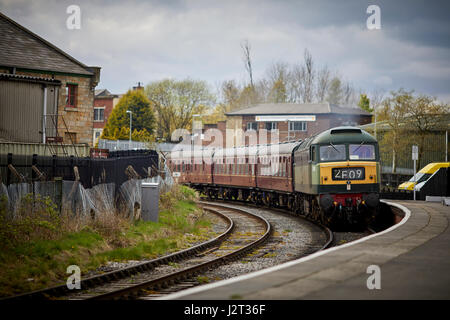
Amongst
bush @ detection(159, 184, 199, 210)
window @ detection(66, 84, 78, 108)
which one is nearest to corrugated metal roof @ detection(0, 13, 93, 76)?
window @ detection(66, 84, 78, 108)

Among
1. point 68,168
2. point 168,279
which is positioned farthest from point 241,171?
point 168,279

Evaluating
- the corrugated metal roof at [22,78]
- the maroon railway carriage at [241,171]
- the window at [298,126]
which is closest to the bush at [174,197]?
the maroon railway carriage at [241,171]

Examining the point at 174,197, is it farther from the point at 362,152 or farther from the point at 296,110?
the point at 296,110

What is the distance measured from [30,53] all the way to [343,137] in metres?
19.3

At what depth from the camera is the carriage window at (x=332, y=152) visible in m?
19.1

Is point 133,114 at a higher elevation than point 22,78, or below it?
higher

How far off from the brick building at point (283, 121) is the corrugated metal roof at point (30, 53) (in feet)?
127

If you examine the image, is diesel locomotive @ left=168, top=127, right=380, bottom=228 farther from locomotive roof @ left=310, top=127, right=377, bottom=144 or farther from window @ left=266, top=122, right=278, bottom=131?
window @ left=266, top=122, right=278, bottom=131

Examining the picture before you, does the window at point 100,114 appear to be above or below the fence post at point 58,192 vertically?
above

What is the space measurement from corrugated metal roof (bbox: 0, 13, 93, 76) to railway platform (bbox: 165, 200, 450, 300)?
23738mm

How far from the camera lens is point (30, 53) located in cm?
3052

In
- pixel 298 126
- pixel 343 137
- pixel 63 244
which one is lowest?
pixel 63 244

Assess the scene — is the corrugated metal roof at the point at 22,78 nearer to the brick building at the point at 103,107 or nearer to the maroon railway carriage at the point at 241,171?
the maroon railway carriage at the point at 241,171
